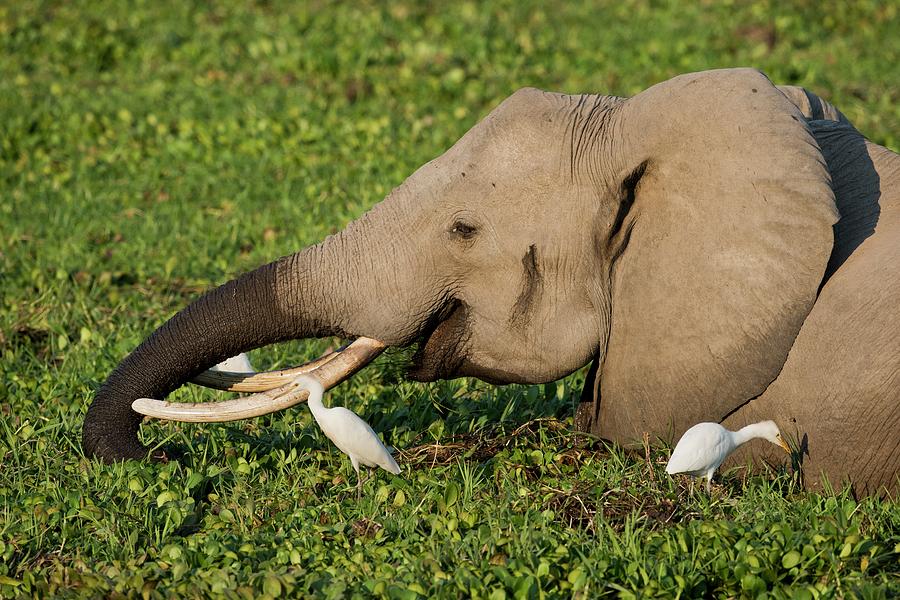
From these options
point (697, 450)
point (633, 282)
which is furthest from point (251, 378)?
point (697, 450)

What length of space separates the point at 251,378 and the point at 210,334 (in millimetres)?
258

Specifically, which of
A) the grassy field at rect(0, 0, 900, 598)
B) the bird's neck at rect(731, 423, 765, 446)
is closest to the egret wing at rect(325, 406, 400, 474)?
the grassy field at rect(0, 0, 900, 598)

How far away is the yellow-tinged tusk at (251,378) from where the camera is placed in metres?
4.58

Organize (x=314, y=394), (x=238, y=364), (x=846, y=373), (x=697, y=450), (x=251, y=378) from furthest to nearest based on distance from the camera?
(x=238, y=364), (x=251, y=378), (x=314, y=394), (x=846, y=373), (x=697, y=450)

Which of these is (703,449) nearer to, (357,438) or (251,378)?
(357,438)

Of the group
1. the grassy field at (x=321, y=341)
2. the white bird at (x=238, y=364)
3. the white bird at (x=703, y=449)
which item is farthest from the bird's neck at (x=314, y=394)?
the white bird at (x=703, y=449)

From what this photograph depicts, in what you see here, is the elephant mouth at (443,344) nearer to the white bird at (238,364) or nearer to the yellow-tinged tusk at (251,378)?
the yellow-tinged tusk at (251,378)

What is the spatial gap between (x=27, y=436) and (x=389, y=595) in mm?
2031

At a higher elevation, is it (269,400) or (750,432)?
(269,400)

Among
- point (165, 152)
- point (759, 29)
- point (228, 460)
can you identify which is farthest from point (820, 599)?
point (759, 29)

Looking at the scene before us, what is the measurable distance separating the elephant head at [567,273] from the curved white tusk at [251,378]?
0.35 ft

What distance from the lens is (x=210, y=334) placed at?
175 inches

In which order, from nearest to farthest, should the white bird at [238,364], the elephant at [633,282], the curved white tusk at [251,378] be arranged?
the elephant at [633,282] → the curved white tusk at [251,378] → the white bird at [238,364]

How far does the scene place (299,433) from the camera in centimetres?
513
